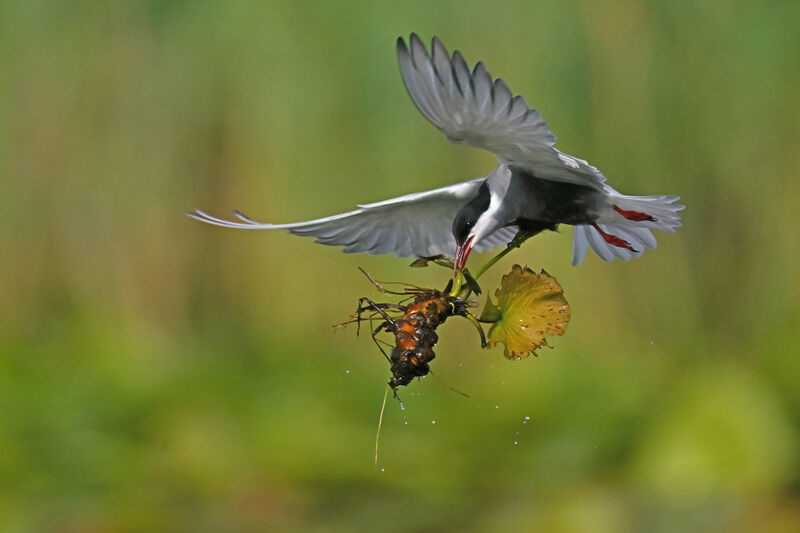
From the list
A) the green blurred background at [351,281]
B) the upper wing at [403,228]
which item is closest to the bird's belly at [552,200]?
the upper wing at [403,228]

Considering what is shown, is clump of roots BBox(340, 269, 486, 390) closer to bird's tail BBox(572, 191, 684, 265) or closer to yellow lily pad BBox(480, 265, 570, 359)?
yellow lily pad BBox(480, 265, 570, 359)

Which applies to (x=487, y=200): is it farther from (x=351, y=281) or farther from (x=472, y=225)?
(x=351, y=281)

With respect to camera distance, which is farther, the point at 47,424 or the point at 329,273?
the point at 47,424

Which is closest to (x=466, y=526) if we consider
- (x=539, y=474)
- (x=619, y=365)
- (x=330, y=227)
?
(x=539, y=474)

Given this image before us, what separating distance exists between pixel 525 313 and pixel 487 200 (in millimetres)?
180

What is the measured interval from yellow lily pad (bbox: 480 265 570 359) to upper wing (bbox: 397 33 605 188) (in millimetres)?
159

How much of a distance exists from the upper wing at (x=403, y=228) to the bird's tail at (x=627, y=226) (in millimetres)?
123

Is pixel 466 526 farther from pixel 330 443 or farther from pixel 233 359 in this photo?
pixel 233 359

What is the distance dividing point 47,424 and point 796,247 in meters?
1.94

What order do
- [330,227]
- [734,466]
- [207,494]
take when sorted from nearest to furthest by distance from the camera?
[330,227] → [734,466] → [207,494]

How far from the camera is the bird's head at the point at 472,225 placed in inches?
62.2

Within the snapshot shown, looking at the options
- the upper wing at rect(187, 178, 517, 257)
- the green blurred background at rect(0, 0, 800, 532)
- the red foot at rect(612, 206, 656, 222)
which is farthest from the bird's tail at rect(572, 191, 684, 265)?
the green blurred background at rect(0, 0, 800, 532)

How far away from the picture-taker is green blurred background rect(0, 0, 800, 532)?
2871mm

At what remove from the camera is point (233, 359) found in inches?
125
